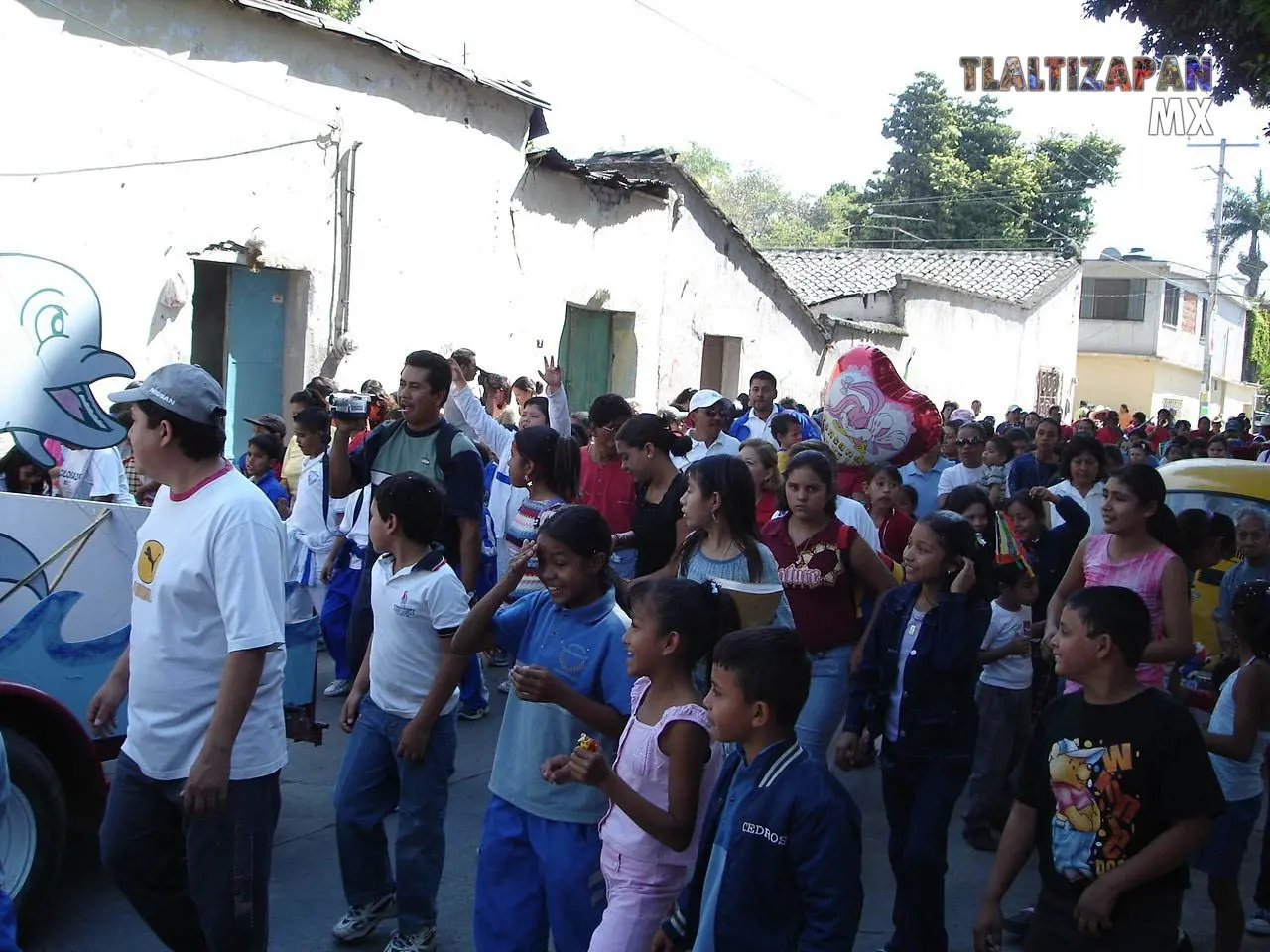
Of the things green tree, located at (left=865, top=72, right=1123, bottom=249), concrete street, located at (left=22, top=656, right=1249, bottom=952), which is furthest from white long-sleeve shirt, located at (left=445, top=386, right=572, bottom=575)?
green tree, located at (left=865, top=72, right=1123, bottom=249)

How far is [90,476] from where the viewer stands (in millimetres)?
7164

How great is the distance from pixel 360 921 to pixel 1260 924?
3.40m

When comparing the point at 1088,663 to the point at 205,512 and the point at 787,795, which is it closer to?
the point at 787,795

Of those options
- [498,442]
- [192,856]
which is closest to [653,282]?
[498,442]

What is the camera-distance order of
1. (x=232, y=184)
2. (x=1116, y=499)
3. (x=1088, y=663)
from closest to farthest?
(x=1088, y=663)
(x=1116, y=499)
(x=232, y=184)

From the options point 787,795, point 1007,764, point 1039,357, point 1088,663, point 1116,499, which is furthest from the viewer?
point 1039,357

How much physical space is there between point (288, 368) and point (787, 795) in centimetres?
1025

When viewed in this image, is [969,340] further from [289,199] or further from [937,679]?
[937,679]

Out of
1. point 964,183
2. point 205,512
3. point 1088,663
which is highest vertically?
point 964,183

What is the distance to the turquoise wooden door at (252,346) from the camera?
11.7m

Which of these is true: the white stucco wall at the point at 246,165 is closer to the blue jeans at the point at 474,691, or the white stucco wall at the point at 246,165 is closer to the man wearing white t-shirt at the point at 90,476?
the man wearing white t-shirt at the point at 90,476

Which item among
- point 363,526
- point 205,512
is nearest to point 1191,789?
point 205,512

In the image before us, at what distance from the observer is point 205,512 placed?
10.6ft

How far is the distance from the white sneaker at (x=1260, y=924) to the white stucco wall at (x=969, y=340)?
1792 centimetres
